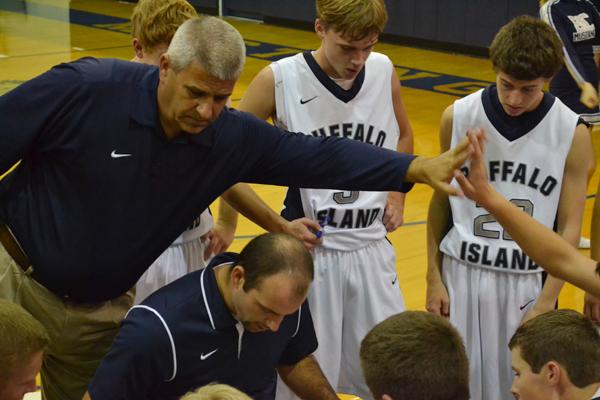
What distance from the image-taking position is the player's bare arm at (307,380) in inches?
155

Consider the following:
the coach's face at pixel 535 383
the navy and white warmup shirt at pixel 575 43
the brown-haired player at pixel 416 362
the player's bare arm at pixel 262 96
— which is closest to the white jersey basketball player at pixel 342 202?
the player's bare arm at pixel 262 96

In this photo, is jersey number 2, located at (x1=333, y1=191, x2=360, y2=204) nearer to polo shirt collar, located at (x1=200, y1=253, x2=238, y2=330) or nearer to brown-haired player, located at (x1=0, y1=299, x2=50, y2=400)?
polo shirt collar, located at (x1=200, y1=253, x2=238, y2=330)

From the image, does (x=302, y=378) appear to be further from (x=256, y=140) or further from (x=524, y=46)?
(x=524, y=46)

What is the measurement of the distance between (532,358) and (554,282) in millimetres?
836

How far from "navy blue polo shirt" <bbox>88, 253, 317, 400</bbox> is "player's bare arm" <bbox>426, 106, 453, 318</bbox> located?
0.90 meters

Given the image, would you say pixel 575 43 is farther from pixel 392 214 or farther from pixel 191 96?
pixel 191 96

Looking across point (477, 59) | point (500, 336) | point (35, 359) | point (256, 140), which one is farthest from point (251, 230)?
point (477, 59)

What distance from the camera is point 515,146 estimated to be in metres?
4.41

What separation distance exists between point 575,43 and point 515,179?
151 inches

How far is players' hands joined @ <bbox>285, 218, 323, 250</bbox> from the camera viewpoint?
4297 millimetres

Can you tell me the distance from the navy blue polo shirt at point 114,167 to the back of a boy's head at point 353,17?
804 mm

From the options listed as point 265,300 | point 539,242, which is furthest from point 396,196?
point 265,300

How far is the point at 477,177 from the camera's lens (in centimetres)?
354

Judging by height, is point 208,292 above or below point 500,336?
above
